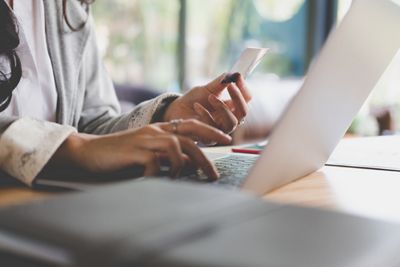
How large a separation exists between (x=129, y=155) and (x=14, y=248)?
330 millimetres

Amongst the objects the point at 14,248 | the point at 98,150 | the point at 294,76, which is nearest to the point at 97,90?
the point at 98,150

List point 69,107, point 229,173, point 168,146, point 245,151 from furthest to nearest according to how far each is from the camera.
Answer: point 69,107, point 245,151, point 229,173, point 168,146

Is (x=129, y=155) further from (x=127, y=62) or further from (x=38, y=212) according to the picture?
(x=127, y=62)

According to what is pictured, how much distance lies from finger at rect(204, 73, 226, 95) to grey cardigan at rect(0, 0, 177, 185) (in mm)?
91

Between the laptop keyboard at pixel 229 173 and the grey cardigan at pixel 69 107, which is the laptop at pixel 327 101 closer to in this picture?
the laptop keyboard at pixel 229 173

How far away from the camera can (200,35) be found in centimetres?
510

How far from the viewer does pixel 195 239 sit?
1.09 ft

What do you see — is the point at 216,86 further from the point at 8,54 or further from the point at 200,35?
the point at 200,35

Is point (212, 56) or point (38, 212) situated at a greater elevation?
point (38, 212)

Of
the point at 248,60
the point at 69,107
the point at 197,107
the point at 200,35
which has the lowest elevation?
the point at 200,35

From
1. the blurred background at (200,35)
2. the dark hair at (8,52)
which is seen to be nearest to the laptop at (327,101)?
the dark hair at (8,52)

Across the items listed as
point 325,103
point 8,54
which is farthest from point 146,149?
point 8,54

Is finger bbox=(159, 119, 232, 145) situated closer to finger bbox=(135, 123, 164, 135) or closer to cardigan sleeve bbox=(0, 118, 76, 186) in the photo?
finger bbox=(135, 123, 164, 135)

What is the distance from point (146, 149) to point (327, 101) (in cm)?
25
